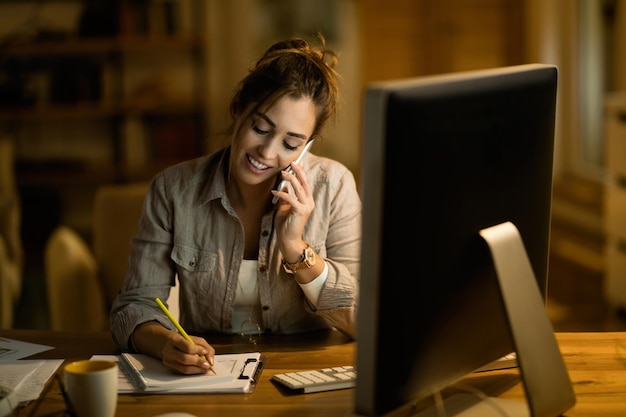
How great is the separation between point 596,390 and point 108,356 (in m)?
0.81

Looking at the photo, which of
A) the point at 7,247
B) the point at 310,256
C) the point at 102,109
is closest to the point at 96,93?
the point at 102,109

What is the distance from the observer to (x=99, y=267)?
9.59 ft

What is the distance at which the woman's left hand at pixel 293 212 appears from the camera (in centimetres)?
171

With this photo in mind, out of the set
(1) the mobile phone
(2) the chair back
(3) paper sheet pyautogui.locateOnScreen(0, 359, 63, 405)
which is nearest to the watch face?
(1) the mobile phone

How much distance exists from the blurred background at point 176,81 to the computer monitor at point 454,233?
4.03 metres

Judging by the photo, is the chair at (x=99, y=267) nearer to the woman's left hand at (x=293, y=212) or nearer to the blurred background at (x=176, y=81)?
the woman's left hand at (x=293, y=212)

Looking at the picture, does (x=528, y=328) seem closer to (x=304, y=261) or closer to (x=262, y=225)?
(x=304, y=261)

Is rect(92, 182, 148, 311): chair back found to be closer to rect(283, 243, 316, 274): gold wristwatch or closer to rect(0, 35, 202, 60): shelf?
rect(283, 243, 316, 274): gold wristwatch

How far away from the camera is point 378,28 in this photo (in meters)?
6.33

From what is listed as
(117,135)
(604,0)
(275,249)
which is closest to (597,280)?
(604,0)

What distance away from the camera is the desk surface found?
1.32 metres

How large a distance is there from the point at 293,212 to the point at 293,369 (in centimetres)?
34

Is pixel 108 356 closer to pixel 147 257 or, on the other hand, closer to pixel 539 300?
pixel 147 257

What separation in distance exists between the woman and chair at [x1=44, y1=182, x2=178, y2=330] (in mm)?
1037
